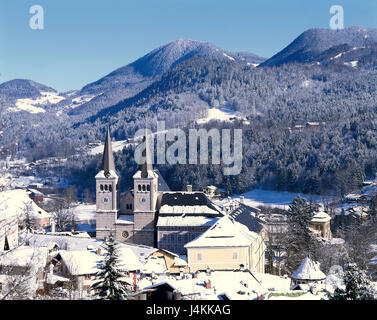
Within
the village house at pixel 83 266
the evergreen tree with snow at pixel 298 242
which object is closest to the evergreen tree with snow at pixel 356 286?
the village house at pixel 83 266

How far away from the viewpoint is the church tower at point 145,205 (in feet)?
170

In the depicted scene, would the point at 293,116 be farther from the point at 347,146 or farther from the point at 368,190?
the point at 368,190

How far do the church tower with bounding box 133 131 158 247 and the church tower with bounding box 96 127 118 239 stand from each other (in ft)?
6.96

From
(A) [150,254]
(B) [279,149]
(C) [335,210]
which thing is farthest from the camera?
(B) [279,149]

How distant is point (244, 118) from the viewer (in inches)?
7259

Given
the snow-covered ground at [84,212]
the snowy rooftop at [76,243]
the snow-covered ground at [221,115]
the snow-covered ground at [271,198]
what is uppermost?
the snow-covered ground at [221,115]

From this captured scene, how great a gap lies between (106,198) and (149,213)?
4.35 m

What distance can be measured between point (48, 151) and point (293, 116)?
76141 mm

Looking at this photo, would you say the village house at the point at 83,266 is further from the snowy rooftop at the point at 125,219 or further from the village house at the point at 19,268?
the snowy rooftop at the point at 125,219

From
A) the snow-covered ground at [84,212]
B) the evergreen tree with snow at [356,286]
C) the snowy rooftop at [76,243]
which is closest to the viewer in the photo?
the evergreen tree with snow at [356,286]

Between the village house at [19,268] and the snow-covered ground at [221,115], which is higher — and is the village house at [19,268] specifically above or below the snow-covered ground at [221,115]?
below

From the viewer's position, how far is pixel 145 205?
52469 mm

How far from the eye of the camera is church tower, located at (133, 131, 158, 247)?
170ft
